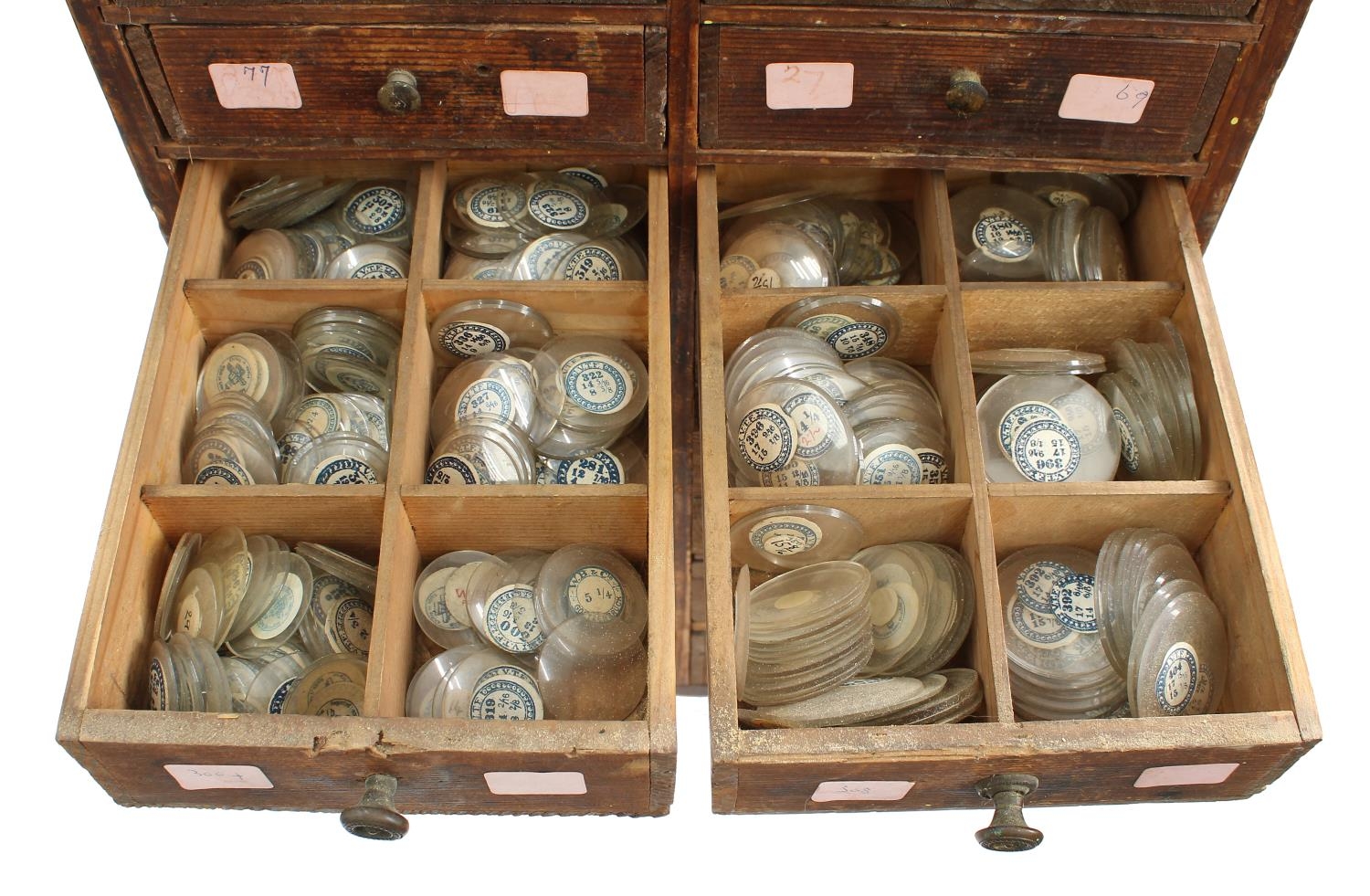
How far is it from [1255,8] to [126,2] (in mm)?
1454

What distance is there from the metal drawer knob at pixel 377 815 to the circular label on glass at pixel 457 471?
46 cm

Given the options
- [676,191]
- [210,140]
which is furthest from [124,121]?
[676,191]

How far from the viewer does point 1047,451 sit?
6.94 ft

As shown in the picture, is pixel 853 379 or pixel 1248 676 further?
pixel 853 379

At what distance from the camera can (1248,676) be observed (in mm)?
1935

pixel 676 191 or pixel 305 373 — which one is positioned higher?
pixel 676 191

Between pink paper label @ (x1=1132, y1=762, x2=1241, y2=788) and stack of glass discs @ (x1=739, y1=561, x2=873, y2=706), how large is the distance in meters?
0.36

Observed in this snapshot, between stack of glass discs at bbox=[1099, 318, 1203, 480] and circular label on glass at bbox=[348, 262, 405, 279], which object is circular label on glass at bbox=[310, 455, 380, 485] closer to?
circular label on glass at bbox=[348, 262, 405, 279]

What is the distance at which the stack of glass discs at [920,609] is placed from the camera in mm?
2018

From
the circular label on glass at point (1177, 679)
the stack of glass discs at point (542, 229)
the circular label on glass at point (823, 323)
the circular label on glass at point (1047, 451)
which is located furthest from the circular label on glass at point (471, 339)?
the circular label on glass at point (1177, 679)

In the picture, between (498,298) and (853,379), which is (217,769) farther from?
(853,379)

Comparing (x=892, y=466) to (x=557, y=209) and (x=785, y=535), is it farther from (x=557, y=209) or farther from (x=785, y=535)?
(x=557, y=209)

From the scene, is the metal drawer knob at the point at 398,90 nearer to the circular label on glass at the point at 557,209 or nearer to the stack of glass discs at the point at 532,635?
the circular label on glass at the point at 557,209

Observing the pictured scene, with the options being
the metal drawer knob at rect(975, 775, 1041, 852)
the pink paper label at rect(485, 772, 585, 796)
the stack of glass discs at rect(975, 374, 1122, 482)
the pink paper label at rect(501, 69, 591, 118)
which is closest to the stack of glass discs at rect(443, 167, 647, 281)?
the pink paper label at rect(501, 69, 591, 118)
